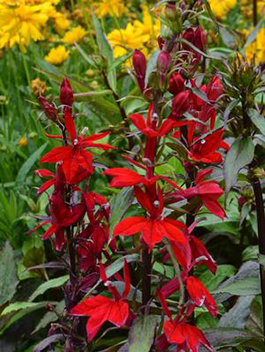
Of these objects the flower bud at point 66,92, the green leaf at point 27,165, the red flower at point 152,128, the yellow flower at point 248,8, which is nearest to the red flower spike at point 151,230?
the red flower at point 152,128

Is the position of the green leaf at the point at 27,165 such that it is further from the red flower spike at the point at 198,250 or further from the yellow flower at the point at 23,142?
the red flower spike at the point at 198,250

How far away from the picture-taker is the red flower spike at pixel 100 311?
82 cm

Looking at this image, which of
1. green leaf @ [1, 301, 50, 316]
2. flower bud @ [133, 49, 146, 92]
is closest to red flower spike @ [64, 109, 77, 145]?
flower bud @ [133, 49, 146, 92]

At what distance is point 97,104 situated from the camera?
174 cm

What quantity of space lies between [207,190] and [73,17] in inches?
83.0

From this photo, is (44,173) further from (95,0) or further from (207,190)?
(95,0)

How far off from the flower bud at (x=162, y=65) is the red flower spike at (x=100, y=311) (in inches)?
11.1

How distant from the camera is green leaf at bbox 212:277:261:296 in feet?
3.35

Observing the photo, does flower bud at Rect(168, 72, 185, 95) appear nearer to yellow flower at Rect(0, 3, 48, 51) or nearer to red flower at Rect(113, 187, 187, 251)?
red flower at Rect(113, 187, 187, 251)

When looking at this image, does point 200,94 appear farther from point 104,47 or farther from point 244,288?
point 104,47

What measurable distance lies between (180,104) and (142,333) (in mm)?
290

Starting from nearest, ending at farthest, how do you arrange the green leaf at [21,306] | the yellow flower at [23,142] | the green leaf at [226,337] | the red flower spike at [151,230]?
the red flower spike at [151,230], the green leaf at [226,337], the green leaf at [21,306], the yellow flower at [23,142]

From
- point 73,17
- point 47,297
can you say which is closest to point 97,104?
point 47,297

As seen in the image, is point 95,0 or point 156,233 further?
point 95,0
